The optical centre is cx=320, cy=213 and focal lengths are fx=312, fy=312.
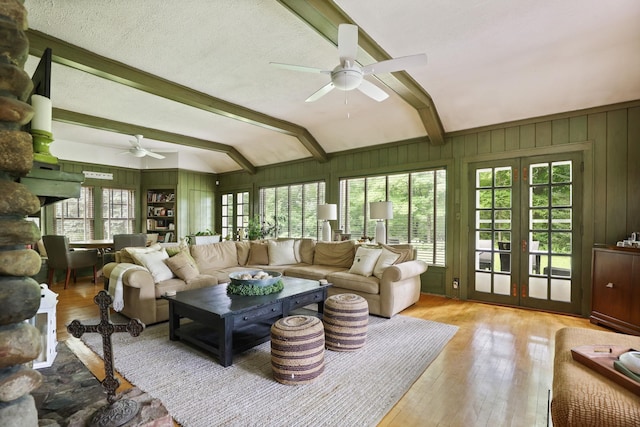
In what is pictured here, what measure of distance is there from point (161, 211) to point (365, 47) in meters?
7.38

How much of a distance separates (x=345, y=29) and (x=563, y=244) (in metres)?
3.97

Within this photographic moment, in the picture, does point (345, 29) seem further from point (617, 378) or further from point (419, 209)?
point (419, 209)

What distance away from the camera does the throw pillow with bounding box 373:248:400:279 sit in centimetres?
407

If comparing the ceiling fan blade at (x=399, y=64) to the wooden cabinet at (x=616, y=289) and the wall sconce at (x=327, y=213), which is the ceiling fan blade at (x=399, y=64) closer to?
the wooden cabinet at (x=616, y=289)

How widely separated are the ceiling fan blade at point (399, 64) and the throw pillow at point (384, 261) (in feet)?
7.81

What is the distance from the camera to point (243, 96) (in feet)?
14.8

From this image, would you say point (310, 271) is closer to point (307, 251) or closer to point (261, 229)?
point (307, 251)

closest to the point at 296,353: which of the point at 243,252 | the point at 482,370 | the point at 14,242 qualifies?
the point at 482,370

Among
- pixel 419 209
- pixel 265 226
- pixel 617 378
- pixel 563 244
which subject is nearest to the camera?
pixel 617 378

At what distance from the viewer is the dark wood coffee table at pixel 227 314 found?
2578 millimetres

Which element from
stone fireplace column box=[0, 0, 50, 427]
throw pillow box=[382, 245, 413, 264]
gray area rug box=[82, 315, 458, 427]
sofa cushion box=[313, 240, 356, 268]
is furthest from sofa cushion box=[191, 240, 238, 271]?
stone fireplace column box=[0, 0, 50, 427]

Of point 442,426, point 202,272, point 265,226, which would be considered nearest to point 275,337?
point 442,426

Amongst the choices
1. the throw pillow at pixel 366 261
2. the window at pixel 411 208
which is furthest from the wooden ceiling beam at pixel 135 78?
the throw pillow at pixel 366 261

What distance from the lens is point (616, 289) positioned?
11.1ft
